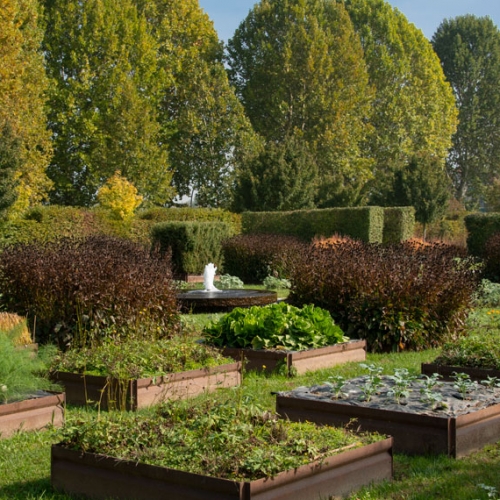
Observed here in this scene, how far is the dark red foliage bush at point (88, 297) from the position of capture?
8.85 meters

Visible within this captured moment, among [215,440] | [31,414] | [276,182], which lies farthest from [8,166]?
[215,440]

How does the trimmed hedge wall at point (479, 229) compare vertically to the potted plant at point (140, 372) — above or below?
above

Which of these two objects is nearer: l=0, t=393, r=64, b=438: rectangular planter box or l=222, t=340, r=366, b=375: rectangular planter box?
l=0, t=393, r=64, b=438: rectangular planter box

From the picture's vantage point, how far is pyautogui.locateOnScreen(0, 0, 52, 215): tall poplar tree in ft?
102

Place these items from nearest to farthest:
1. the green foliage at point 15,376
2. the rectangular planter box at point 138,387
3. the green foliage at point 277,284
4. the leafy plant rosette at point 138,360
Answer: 1. the green foliage at point 15,376
2. the rectangular planter box at point 138,387
3. the leafy plant rosette at point 138,360
4. the green foliage at point 277,284

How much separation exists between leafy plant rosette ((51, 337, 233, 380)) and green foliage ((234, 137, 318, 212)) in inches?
1088

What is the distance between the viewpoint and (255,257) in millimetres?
22078

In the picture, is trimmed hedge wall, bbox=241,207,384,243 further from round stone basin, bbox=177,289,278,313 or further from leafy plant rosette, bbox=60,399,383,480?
leafy plant rosette, bbox=60,399,383,480

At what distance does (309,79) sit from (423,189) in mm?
8778

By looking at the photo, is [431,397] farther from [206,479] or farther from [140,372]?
[140,372]

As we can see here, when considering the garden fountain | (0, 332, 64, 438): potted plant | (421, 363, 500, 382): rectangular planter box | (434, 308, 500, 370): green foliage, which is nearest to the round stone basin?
the garden fountain

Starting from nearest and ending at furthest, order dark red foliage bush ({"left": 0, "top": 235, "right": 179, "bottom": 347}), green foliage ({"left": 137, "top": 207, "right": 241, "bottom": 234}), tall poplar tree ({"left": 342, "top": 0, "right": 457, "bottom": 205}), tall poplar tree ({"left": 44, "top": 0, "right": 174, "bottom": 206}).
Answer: dark red foliage bush ({"left": 0, "top": 235, "right": 179, "bottom": 347})
green foliage ({"left": 137, "top": 207, "right": 241, "bottom": 234})
tall poplar tree ({"left": 44, "top": 0, "right": 174, "bottom": 206})
tall poplar tree ({"left": 342, "top": 0, "right": 457, "bottom": 205})

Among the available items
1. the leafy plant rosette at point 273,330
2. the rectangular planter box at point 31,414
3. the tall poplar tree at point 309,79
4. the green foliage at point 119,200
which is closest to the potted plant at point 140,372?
the rectangular planter box at point 31,414

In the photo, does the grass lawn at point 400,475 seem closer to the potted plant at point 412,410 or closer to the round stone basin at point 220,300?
the potted plant at point 412,410
